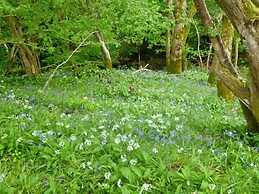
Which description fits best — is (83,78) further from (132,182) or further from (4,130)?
(132,182)

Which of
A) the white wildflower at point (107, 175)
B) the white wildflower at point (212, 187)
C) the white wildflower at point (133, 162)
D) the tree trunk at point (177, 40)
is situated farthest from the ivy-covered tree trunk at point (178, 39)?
the white wildflower at point (212, 187)

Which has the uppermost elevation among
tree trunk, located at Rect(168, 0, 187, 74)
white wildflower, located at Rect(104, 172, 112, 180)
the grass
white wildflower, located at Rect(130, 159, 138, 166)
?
white wildflower, located at Rect(130, 159, 138, 166)

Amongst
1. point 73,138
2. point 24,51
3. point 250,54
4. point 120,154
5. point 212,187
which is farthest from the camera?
point 24,51

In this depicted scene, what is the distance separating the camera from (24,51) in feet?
52.2

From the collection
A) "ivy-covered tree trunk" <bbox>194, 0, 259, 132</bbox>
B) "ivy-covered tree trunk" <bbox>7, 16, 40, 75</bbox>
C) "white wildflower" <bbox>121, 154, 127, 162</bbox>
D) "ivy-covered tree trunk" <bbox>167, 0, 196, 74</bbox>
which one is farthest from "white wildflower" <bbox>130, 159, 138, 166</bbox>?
"ivy-covered tree trunk" <bbox>167, 0, 196, 74</bbox>

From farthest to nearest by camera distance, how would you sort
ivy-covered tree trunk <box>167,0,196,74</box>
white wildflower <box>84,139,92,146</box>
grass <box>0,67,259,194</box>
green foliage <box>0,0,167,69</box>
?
ivy-covered tree trunk <box>167,0,196,74</box>
green foliage <box>0,0,167,69</box>
white wildflower <box>84,139,92,146</box>
grass <box>0,67,259,194</box>

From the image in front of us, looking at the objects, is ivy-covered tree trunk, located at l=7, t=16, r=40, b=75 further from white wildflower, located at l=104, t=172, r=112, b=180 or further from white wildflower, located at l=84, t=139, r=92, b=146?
white wildflower, located at l=104, t=172, r=112, b=180

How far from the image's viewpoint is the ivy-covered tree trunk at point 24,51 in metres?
14.8

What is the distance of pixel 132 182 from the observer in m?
4.99

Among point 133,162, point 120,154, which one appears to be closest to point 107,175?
point 133,162

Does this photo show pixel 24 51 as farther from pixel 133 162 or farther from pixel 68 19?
pixel 133 162

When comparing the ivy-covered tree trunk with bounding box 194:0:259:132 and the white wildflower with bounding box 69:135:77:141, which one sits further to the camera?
the ivy-covered tree trunk with bounding box 194:0:259:132

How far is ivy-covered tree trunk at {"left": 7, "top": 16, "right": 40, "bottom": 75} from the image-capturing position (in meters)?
14.8

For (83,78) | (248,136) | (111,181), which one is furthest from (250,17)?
(83,78)
